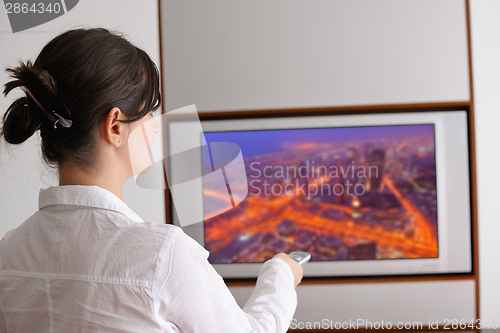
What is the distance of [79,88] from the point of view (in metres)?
0.52

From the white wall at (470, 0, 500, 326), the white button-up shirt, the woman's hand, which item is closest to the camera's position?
the white button-up shirt

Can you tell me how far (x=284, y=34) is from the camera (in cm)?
125

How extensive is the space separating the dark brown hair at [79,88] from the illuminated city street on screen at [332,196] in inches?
28.4

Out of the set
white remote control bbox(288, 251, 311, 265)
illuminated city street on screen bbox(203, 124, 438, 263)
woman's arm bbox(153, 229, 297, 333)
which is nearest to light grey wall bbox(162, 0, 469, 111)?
illuminated city street on screen bbox(203, 124, 438, 263)

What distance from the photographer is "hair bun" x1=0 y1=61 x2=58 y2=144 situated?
0.52 m

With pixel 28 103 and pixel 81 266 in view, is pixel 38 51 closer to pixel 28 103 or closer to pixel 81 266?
pixel 28 103

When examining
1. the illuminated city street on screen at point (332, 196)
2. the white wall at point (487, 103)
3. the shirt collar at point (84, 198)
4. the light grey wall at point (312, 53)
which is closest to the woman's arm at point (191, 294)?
the shirt collar at point (84, 198)

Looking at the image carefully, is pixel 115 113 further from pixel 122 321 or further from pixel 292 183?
pixel 292 183

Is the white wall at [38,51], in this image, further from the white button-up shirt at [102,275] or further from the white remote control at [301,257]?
the white button-up shirt at [102,275]

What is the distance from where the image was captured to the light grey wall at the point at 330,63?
123 cm

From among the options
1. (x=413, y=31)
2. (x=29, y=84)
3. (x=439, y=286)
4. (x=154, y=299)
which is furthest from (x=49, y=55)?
(x=439, y=286)

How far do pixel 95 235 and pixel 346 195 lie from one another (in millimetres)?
971

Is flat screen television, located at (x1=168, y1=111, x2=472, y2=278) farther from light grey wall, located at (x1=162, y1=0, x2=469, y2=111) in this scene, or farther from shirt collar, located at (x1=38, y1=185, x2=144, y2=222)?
shirt collar, located at (x1=38, y1=185, x2=144, y2=222)

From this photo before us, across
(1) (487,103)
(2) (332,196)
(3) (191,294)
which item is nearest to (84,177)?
(3) (191,294)
